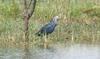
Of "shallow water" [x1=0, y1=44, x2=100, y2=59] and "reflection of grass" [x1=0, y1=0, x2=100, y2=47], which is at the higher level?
"reflection of grass" [x1=0, y1=0, x2=100, y2=47]

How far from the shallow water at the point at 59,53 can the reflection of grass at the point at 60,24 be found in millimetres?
445

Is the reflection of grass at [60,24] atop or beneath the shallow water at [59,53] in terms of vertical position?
atop

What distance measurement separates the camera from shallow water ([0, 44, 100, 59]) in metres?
8.62

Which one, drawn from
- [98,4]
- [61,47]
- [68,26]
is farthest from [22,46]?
[98,4]

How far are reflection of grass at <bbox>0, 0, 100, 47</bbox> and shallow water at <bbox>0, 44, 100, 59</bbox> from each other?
445 mm

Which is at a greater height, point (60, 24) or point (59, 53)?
point (60, 24)

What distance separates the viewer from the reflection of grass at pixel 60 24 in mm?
9835

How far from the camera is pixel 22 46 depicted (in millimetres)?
9320

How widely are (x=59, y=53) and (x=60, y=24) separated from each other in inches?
123

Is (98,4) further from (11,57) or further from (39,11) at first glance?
(11,57)

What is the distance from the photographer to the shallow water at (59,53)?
862 centimetres

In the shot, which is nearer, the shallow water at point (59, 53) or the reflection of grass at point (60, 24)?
the shallow water at point (59, 53)

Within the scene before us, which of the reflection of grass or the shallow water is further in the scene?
the reflection of grass

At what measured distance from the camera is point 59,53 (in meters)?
9.02
